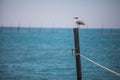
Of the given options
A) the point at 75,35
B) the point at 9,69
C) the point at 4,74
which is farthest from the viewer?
the point at 9,69

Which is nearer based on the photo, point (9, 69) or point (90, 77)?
point (90, 77)

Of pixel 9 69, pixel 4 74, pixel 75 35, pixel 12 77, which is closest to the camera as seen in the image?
pixel 75 35

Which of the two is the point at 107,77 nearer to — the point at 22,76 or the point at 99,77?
the point at 99,77

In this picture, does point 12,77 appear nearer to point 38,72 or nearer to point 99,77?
point 38,72

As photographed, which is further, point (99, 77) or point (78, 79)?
point (99, 77)

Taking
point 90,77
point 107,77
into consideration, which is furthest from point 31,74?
point 107,77

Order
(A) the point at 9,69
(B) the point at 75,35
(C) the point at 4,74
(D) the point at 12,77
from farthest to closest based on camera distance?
(A) the point at 9,69 < (C) the point at 4,74 < (D) the point at 12,77 < (B) the point at 75,35

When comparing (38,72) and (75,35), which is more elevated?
(75,35)

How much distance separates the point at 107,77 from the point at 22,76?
7772 millimetres

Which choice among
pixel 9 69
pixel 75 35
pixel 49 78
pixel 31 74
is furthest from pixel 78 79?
pixel 9 69

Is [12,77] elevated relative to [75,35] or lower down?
lower down

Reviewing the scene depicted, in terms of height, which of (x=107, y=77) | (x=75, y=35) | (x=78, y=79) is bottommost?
(x=107, y=77)

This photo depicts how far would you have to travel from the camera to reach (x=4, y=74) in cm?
2081

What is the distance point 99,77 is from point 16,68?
361 inches
